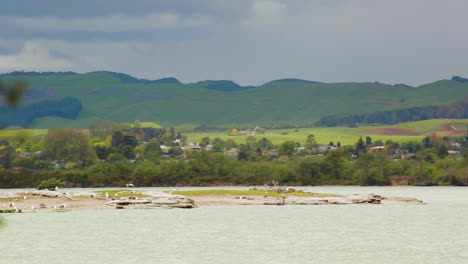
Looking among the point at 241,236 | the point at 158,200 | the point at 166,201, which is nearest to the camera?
the point at 241,236

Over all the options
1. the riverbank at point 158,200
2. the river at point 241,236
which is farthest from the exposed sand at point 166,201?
the river at point 241,236

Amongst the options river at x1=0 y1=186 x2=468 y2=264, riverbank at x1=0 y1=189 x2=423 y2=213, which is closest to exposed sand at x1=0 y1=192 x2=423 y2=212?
riverbank at x1=0 y1=189 x2=423 y2=213

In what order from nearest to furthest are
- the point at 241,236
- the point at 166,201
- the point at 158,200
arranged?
the point at 241,236 → the point at 158,200 → the point at 166,201

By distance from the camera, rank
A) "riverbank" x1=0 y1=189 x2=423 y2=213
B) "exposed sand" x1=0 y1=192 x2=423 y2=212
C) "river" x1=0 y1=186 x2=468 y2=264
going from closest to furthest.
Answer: "river" x1=0 y1=186 x2=468 y2=264 < "exposed sand" x1=0 y1=192 x2=423 y2=212 < "riverbank" x1=0 y1=189 x2=423 y2=213

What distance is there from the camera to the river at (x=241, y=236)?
38312 millimetres

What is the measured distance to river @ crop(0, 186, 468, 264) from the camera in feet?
126

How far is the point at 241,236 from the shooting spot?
50.1 metres

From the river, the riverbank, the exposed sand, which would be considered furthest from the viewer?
the riverbank

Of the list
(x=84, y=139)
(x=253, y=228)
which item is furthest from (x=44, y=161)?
(x=253, y=228)

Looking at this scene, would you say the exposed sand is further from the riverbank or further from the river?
the river

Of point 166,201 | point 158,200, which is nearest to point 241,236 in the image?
point 158,200

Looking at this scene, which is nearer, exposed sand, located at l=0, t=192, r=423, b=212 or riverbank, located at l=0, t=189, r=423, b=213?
exposed sand, located at l=0, t=192, r=423, b=212

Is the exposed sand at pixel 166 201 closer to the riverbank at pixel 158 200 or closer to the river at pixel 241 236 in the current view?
the riverbank at pixel 158 200

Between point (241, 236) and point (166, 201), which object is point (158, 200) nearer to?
point (166, 201)
